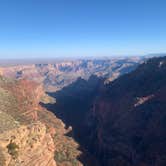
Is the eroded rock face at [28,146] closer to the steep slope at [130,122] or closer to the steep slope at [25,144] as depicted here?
the steep slope at [25,144]

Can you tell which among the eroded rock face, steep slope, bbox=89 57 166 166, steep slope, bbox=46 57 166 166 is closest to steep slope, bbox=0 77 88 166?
the eroded rock face

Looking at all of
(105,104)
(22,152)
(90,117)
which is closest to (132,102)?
(105,104)

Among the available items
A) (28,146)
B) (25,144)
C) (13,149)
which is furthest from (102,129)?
(13,149)

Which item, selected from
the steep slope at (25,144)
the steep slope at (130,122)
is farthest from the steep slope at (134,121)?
the steep slope at (25,144)

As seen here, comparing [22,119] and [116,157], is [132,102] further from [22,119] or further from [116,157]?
[22,119]

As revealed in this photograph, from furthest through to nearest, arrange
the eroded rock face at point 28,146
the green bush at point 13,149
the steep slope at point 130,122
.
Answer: the steep slope at point 130,122 → the green bush at point 13,149 → the eroded rock face at point 28,146

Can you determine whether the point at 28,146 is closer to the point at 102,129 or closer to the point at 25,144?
the point at 25,144

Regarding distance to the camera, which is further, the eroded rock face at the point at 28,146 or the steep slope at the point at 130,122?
the steep slope at the point at 130,122
